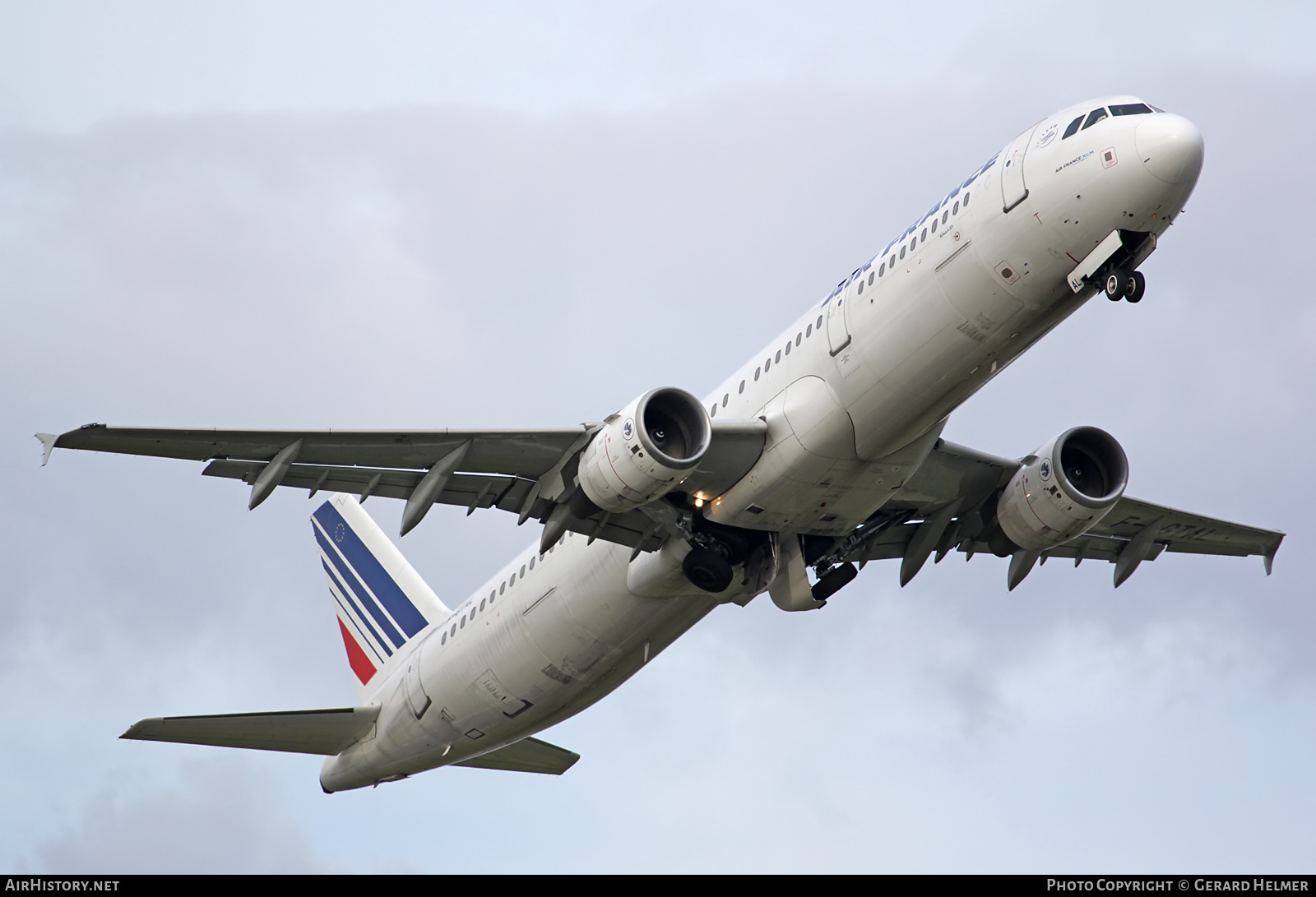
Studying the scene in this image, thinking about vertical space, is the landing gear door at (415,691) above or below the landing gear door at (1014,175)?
below

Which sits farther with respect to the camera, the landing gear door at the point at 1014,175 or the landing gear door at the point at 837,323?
the landing gear door at the point at 837,323

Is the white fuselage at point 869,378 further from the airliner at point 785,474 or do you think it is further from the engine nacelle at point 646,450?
the engine nacelle at point 646,450

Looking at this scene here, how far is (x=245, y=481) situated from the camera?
26734 millimetres

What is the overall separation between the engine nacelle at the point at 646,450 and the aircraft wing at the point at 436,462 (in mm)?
698

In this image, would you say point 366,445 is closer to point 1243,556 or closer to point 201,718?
point 201,718

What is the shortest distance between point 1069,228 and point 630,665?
43.6 feet

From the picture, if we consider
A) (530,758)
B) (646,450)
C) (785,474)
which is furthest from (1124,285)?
(530,758)

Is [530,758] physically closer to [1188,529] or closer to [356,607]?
[356,607]

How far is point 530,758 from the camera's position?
38.2 metres

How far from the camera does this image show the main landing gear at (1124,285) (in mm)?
23438

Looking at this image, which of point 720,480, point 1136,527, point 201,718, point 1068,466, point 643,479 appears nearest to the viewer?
point 643,479

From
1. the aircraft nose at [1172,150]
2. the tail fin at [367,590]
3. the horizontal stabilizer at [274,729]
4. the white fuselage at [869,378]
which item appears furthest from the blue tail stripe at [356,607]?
the aircraft nose at [1172,150]

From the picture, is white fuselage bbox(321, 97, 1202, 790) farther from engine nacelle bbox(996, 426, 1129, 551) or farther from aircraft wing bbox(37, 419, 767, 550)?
engine nacelle bbox(996, 426, 1129, 551)
